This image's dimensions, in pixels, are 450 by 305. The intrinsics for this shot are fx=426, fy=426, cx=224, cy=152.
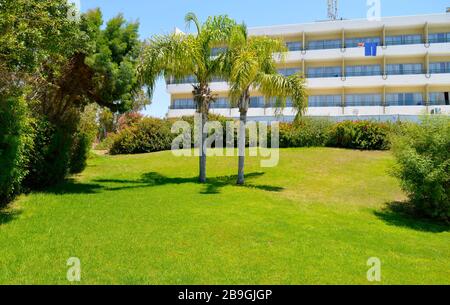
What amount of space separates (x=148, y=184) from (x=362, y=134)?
14101 mm

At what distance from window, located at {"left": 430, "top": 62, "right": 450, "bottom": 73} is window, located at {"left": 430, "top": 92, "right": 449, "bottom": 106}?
213 centimetres

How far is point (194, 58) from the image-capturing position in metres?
16.1

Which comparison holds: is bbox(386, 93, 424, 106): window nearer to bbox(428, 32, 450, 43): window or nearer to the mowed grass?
bbox(428, 32, 450, 43): window

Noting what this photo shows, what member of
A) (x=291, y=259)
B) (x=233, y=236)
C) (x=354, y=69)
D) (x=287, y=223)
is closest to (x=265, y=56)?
(x=287, y=223)

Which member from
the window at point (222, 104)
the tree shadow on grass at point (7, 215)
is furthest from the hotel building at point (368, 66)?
the tree shadow on grass at point (7, 215)

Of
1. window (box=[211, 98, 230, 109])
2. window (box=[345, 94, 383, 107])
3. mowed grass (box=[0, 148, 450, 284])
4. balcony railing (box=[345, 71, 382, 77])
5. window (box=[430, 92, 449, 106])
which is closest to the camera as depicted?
mowed grass (box=[0, 148, 450, 284])

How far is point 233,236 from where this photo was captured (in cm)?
947

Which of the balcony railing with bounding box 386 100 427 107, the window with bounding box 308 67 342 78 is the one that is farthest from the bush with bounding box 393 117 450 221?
the window with bounding box 308 67 342 78

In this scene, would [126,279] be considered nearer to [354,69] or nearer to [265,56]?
[265,56]

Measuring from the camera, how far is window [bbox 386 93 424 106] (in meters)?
41.1

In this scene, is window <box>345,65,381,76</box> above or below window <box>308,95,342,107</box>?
above
